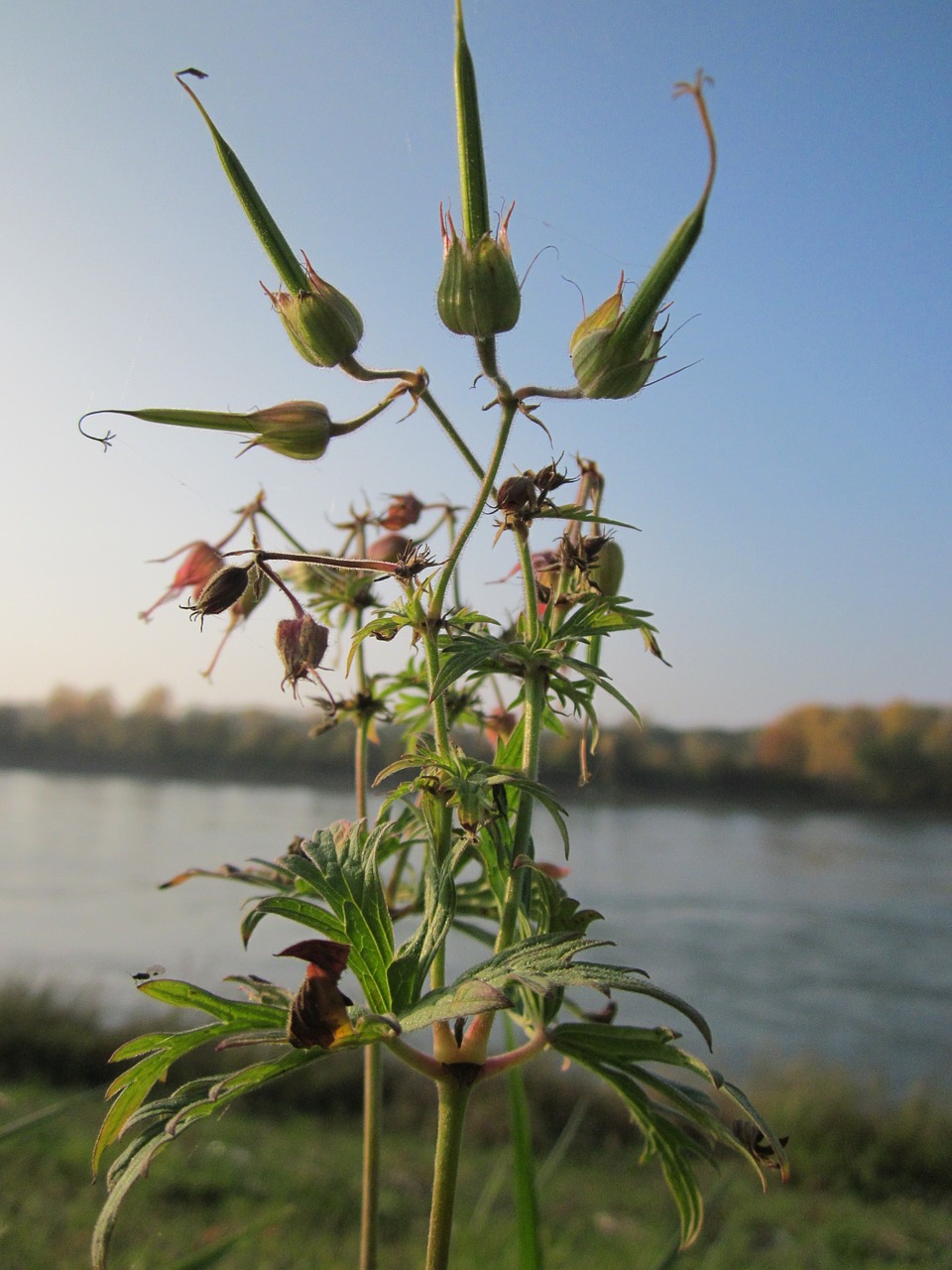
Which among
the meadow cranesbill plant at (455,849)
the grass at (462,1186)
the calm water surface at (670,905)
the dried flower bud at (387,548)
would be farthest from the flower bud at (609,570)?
the calm water surface at (670,905)

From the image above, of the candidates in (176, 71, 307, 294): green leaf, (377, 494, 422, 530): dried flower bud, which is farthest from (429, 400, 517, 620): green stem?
(377, 494, 422, 530): dried flower bud

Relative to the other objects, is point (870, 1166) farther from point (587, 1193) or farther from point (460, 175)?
point (460, 175)

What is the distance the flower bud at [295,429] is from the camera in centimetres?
36

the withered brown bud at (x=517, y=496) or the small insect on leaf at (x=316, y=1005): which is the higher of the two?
the withered brown bud at (x=517, y=496)

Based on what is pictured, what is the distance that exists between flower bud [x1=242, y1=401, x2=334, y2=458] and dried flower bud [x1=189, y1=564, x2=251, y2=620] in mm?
59

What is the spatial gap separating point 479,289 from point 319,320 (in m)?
0.07

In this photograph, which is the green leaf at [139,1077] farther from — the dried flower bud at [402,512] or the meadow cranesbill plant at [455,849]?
the dried flower bud at [402,512]

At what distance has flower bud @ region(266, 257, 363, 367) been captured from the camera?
38 centimetres

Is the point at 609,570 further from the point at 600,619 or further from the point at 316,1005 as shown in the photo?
the point at 316,1005

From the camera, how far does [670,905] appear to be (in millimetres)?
6055

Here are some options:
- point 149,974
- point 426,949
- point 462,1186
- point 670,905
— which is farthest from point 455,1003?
point 670,905

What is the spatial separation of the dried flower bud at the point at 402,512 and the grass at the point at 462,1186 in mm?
473

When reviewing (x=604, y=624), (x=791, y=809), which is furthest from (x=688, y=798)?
(x=604, y=624)

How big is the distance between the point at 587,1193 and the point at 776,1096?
1.26 meters
